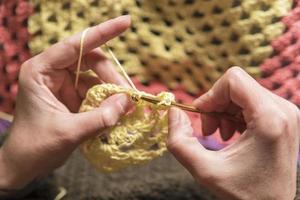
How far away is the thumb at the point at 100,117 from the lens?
0.73m

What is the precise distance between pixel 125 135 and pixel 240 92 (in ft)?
0.60

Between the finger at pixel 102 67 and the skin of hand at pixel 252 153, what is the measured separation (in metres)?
0.15

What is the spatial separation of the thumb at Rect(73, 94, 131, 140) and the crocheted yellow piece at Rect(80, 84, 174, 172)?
0.06ft

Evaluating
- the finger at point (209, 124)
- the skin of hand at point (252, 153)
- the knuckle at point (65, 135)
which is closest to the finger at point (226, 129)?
the finger at point (209, 124)

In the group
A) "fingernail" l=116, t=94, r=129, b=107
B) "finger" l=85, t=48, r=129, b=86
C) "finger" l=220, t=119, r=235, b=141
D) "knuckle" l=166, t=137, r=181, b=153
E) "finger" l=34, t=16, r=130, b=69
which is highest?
"finger" l=34, t=16, r=130, b=69

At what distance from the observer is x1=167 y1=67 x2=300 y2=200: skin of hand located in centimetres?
67

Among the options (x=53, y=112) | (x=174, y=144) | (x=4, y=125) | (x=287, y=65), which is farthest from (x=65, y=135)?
(x=287, y=65)

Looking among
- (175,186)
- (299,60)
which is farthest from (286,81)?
(175,186)

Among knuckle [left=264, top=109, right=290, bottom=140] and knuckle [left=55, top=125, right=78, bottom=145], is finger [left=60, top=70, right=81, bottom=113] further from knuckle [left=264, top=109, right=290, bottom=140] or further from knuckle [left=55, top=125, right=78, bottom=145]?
knuckle [left=264, top=109, right=290, bottom=140]

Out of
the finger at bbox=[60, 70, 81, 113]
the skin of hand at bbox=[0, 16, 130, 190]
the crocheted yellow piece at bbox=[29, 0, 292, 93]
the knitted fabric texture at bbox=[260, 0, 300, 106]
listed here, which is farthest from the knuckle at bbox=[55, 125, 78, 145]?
the knitted fabric texture at bbox=[260, 0, 300, 106]

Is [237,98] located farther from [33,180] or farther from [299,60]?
[33,180]

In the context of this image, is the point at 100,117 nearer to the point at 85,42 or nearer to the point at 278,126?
the point at 85,42

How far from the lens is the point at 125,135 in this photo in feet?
2.54

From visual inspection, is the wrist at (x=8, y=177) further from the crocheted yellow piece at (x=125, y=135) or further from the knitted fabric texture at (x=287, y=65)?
the knitted fabric texture at (x=287, y=65)
